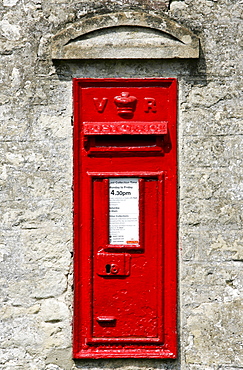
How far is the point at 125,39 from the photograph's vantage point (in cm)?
326

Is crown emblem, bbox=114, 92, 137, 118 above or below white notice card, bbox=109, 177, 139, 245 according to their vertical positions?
above

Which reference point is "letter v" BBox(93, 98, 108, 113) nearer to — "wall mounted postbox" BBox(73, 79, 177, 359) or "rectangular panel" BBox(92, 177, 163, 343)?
"wall mounted postbox" BBox(73, 79, 177, 359)

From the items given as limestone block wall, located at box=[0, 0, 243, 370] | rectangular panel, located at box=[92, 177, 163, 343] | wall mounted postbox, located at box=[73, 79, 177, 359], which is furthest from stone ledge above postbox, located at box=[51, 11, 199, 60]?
rectangular panel, located at box=[92, 177, 163, 343]

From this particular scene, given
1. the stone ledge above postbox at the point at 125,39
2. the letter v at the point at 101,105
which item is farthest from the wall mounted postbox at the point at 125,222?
the stone ledge above postbox at the point at 125,39

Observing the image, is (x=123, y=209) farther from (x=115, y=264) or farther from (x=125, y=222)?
(x=115, y=264)

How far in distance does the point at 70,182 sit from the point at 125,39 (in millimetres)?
995

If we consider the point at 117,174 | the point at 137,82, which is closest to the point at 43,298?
the point at 117,174

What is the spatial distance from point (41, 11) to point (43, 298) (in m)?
1.89

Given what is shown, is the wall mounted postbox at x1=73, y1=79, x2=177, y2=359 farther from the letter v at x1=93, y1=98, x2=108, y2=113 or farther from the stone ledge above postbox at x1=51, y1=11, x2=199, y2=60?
the stone ledge above postbox at x1=51, y1=11, x2=199, y2=60

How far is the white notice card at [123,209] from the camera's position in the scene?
10.8ft

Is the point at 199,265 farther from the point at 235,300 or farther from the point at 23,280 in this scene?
the point at 23,280

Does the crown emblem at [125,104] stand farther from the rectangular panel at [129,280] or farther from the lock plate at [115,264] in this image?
the lock plate at [115,264]

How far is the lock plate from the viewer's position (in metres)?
3.27

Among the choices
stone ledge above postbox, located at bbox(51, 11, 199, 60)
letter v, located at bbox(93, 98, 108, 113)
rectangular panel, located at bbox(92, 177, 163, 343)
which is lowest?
rectangular panel, located at bbox(92, 177, 163, 343)
